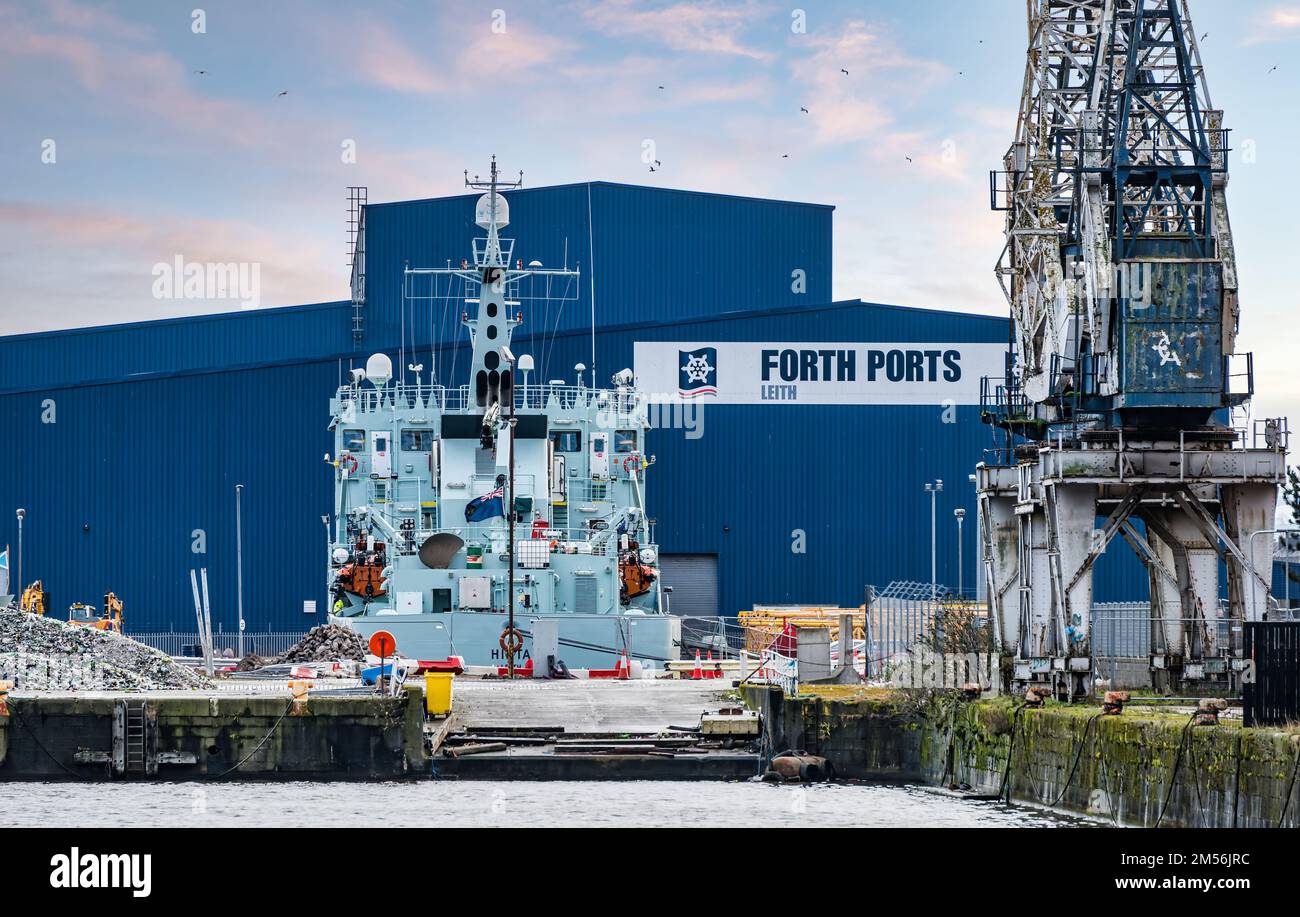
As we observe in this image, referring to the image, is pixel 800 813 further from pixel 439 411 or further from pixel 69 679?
pixel 439 411

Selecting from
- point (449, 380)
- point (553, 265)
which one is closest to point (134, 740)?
A: point (449, 380)

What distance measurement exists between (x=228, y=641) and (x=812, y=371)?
902 inches

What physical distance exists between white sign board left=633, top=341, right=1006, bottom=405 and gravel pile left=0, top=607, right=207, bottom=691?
29472 mm

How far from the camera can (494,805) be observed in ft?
96.9

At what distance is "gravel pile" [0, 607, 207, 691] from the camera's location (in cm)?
3788

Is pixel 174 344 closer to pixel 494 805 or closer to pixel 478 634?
pixel 478 634

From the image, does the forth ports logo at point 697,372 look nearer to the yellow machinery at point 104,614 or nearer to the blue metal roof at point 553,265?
the blue metal roof at point 553,265

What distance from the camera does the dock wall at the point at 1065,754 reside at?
22.7m

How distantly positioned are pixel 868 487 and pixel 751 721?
1316 inches

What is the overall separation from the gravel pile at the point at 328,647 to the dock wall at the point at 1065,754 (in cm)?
1501

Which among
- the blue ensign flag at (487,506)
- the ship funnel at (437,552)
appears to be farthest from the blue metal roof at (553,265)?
the ship funnel at (437,552)

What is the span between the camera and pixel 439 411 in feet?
186

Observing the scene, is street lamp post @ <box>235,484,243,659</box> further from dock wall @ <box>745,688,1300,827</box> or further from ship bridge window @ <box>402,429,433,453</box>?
dock wall @ <box>745,688,1300,827</box>

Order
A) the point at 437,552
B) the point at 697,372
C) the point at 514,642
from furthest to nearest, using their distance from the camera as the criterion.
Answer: the point at 697,372
the point at 437,552
the point at 514,642
